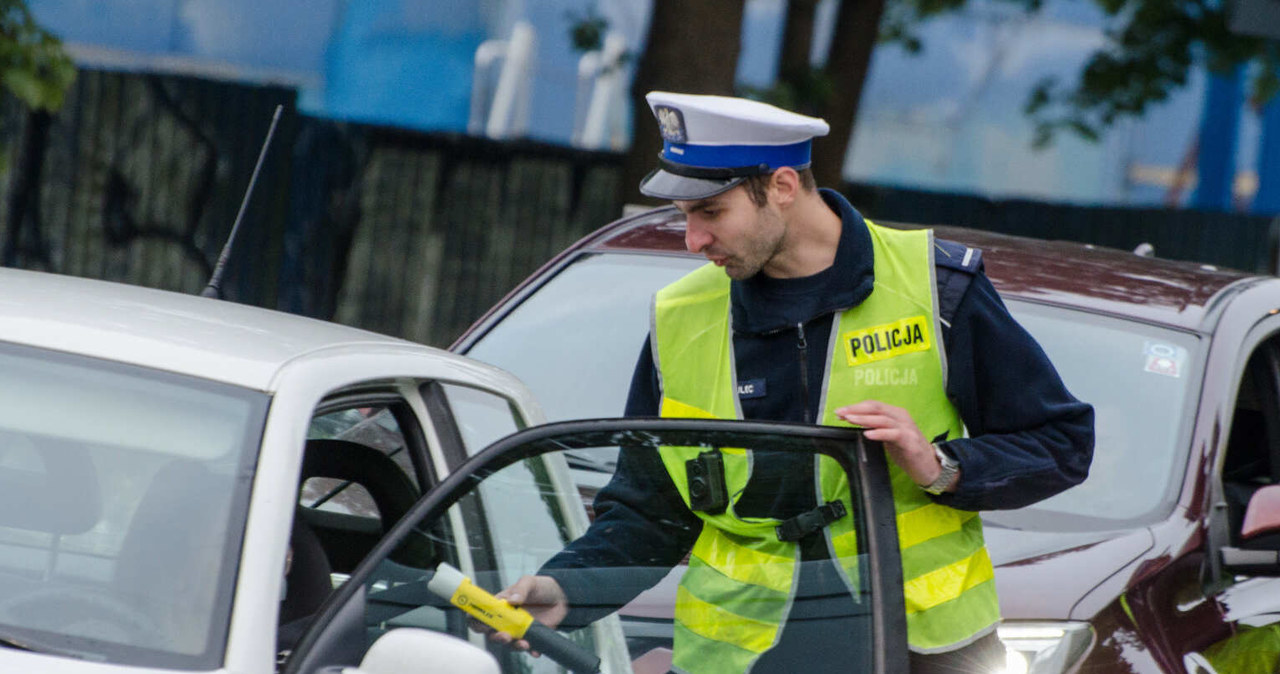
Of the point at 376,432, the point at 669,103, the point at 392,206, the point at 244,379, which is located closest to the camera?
the point at 244,379

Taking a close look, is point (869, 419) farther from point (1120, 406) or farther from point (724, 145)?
point (1120, 406)

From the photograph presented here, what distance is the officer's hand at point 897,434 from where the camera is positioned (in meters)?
2.59

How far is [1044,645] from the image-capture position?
3.54m

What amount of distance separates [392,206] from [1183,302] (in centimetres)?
662

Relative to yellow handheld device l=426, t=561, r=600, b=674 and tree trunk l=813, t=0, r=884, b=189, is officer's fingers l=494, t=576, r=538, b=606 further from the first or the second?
tree trunk l=813, t=0, r=884, b=189

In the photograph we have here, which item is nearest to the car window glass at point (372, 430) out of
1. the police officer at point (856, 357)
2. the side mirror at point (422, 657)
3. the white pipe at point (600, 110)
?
the police officer at point (856, 357)

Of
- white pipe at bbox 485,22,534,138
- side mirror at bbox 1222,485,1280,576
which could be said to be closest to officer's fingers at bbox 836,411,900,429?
side mirror at bbox 1222,485,1280,576

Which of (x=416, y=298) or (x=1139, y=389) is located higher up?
(x=1139, y=389)

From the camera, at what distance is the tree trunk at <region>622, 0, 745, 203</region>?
354 inches

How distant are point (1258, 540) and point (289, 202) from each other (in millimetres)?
7240

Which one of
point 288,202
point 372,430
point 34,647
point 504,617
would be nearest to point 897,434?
point 504,617

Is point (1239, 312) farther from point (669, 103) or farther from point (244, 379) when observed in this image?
point (244, 379)

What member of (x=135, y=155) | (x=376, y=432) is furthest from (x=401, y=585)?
(x=135, y=155)

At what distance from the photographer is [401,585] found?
2.31m
